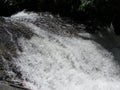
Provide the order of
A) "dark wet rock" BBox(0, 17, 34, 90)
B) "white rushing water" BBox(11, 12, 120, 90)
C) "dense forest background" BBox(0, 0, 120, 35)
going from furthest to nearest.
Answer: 1. "dense forest background" BBox(0, 0, 120, 35)
2. "white rushing water" BBox(11, 12, 120, 90)
3. "dark wet rock" BBox(0, 17, 34, 90)

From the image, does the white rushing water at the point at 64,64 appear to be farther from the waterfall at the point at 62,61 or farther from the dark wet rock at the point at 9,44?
the dark wet rock at the point at 9,44

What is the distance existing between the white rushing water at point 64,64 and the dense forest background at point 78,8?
3.14 feet

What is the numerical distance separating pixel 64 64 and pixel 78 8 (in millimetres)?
2556

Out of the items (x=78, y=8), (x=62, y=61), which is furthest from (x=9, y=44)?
(x=78, y=8)

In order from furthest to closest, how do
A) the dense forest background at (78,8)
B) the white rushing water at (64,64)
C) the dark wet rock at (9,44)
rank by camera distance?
the dense forest background at (78,8) → the white rushing water at (64,64) → the dark wet rock at (9,44)

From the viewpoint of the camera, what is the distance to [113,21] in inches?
371

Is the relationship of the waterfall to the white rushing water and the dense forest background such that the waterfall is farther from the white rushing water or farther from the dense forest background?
the dense forest background

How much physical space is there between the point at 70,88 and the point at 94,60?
1.51 m

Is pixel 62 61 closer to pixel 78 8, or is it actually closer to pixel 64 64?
pixel 64 64

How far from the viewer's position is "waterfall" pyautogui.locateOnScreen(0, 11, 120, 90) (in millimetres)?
6668

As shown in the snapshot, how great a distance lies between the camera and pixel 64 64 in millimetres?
7289

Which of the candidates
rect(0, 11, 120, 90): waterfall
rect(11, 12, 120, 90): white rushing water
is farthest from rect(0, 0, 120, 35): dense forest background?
rect(11, 12, 120, 90): white rushing water

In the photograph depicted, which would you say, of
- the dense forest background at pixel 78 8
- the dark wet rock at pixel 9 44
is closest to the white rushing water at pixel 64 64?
the dark wet rock at pixel 9 44

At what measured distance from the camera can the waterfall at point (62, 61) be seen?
667 centimetres
